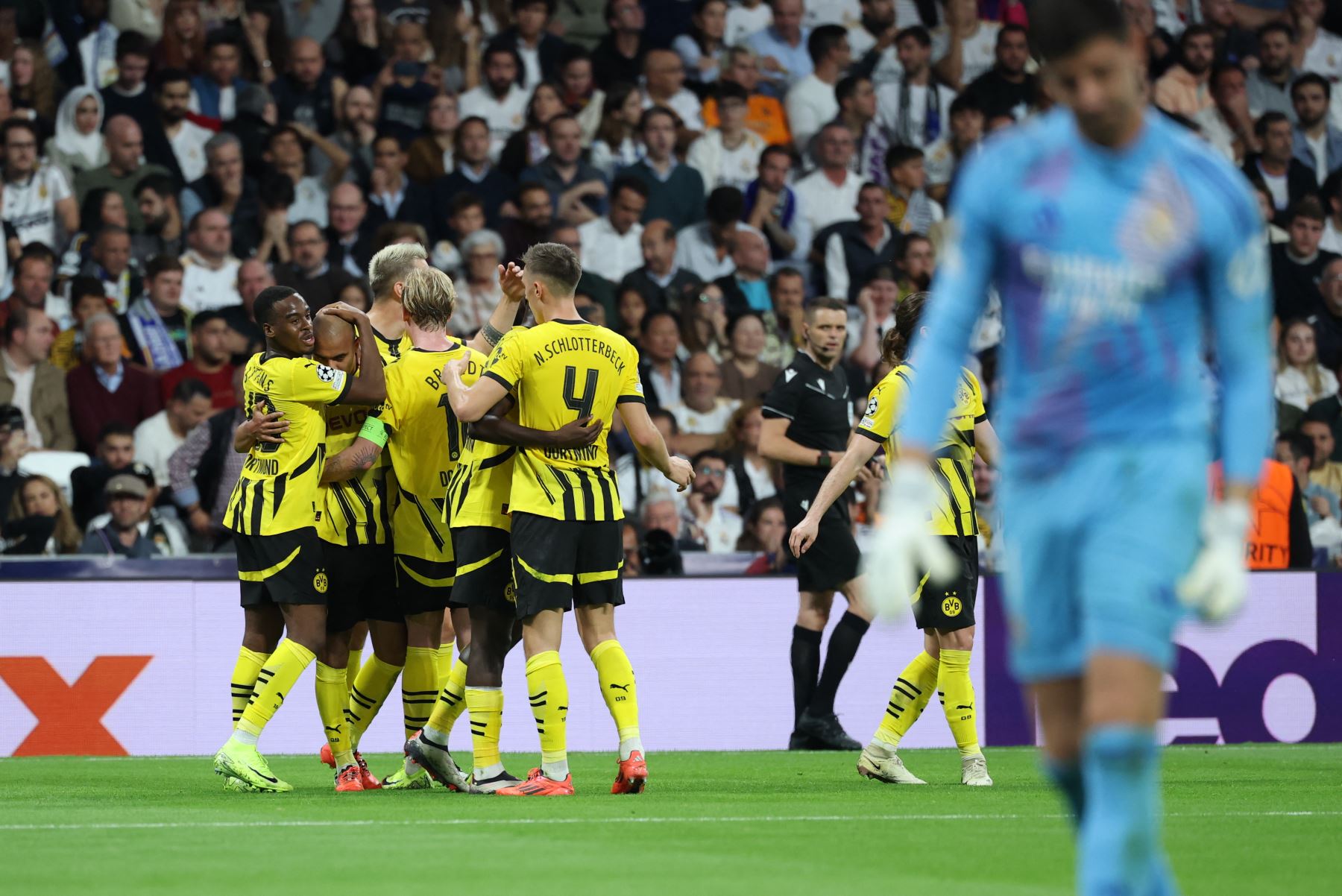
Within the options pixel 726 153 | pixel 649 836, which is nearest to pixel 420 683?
pixel 649 836

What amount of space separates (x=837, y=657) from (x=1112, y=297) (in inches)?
320

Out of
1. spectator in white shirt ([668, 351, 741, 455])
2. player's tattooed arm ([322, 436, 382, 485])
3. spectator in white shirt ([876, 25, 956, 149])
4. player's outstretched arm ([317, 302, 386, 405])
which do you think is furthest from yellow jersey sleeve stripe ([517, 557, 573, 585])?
spectator in white shirt ([876, 25, 956, 149])

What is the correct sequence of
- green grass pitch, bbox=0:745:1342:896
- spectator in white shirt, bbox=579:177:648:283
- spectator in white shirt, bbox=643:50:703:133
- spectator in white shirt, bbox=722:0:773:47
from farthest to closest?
spectator in white shirt, bbox=722:0:773:47 → spectator in white shirt, bbox=643:50:703:133 → spectator in white shirt, bbox=579:177:648:283 → green grass pitch, bbox=0:745:1342:896

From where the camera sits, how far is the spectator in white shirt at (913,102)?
60.5ft

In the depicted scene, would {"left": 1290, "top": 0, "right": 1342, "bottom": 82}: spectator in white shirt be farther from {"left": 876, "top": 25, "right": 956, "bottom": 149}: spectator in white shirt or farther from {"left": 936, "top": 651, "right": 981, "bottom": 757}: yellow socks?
{"left": 936, "top": 651, "right": 981, "bottom": 757}: yellow socks

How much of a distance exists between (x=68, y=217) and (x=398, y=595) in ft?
24.7

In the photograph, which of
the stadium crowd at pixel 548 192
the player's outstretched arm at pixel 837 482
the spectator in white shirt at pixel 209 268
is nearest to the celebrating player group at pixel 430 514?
the player's outstretched arm at pixel 837 482

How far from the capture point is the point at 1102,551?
388 centimetres

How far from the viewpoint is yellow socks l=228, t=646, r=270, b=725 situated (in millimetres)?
9422

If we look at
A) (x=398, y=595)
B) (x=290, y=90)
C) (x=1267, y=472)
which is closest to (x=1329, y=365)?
(x=1267, y=472)

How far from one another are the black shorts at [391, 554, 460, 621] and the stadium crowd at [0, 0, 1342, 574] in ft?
13.1

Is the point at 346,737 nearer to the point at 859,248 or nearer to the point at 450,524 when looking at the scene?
the point at 450,524

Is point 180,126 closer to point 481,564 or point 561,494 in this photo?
point 481,564

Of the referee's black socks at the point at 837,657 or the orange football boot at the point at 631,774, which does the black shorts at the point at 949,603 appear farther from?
the referee's black socks at the point at 837,657
